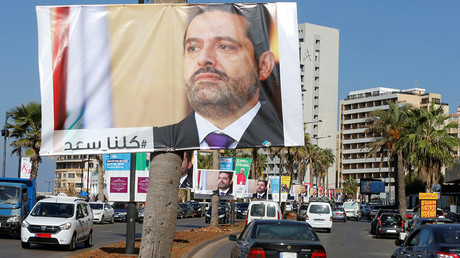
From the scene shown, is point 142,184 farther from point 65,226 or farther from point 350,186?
point 350,186

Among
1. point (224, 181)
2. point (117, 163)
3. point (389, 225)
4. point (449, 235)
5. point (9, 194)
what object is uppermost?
point (117, 163)

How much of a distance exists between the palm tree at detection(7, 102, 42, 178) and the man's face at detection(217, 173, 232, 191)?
13.2 meters

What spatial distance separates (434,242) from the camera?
12.6m

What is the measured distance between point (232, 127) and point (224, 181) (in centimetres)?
2894

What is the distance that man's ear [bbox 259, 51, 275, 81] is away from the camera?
9.54 m

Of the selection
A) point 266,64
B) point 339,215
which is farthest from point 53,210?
point 339,215

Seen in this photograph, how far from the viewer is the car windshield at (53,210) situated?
77.7 feet

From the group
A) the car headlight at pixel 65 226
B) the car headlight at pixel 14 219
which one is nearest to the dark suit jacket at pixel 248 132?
the car headlight at pixel 65 226

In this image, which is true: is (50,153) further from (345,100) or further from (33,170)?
(345,100)

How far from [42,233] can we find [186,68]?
14.7 metres

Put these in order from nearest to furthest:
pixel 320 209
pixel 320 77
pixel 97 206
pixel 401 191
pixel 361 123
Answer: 1. pixel 320 209
2. pixel 97 206
3. pixel 401 191
4. pixel 320 77
5. pixel 361 123

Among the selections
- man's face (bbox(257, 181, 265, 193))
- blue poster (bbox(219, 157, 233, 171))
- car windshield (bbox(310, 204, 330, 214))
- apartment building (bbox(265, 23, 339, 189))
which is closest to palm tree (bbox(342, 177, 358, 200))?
apartment building (bbox(265, 23, 339, 189))

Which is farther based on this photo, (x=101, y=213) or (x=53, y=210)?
(x=101, y=213)

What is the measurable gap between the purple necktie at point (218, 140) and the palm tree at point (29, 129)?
36.3m
